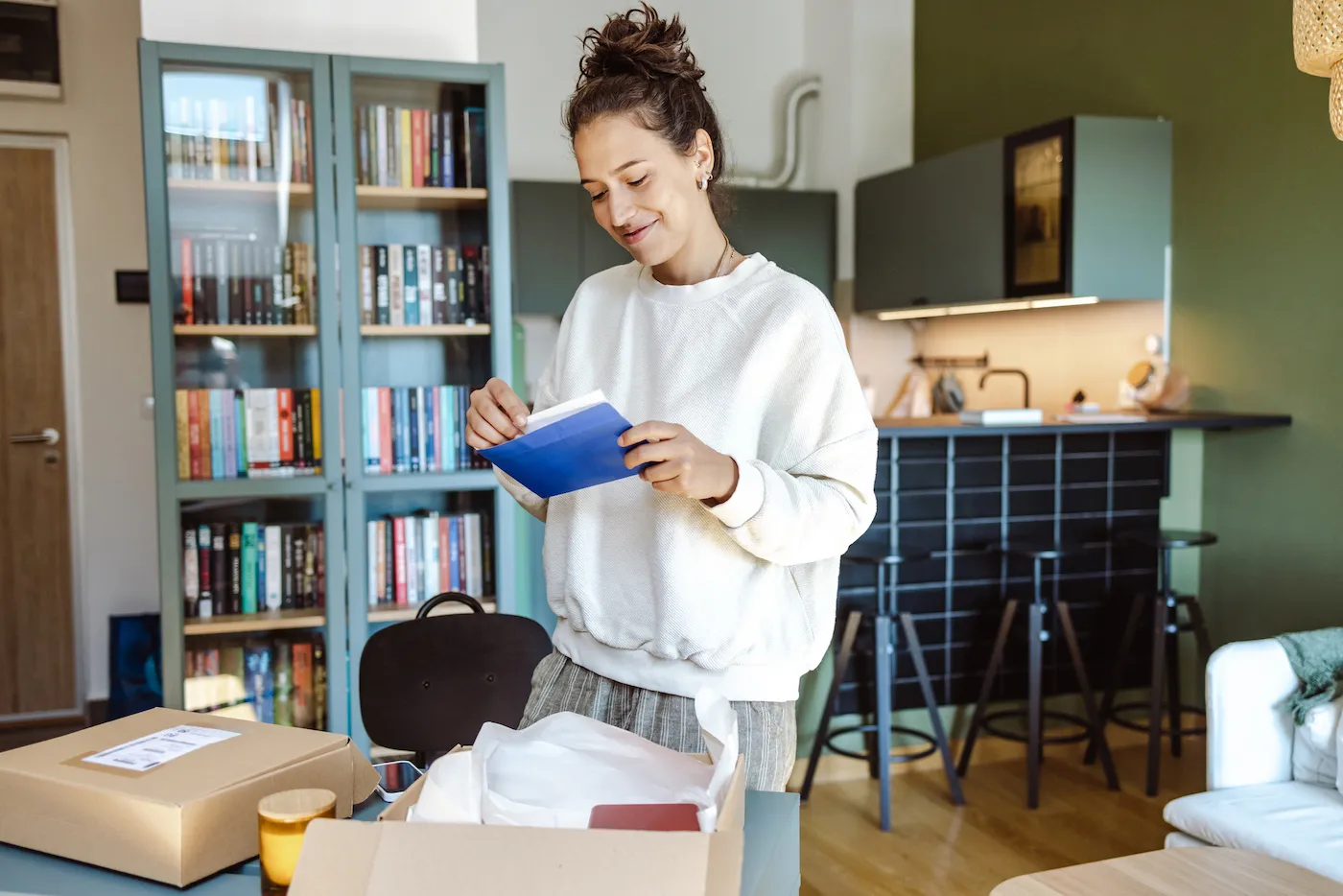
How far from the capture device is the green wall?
344 centimetres

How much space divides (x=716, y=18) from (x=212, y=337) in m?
3.72

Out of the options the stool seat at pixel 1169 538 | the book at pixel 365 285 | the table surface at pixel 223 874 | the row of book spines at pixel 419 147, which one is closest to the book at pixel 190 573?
the book at pixel 365 285

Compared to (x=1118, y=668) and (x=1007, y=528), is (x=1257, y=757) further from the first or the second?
(x=1007, y=528)

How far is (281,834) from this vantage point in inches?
35.1

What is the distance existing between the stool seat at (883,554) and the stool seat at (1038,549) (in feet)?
0.99

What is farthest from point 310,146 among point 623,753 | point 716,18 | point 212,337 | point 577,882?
point 716,18

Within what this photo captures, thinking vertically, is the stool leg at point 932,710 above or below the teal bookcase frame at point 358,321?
below

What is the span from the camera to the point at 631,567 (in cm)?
120

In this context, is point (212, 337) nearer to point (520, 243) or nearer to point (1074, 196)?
point (520, 243)

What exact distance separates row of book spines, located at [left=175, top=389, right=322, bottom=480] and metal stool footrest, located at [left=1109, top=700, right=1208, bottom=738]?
2635mm

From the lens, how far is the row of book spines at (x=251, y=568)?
2893 millimetres

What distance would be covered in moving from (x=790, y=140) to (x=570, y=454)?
4.95 m

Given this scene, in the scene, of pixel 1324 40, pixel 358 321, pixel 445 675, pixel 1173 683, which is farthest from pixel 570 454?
pixel 1173 683

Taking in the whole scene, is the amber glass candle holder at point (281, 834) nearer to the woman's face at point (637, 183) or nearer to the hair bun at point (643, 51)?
the woman's face at point (637, 183)
